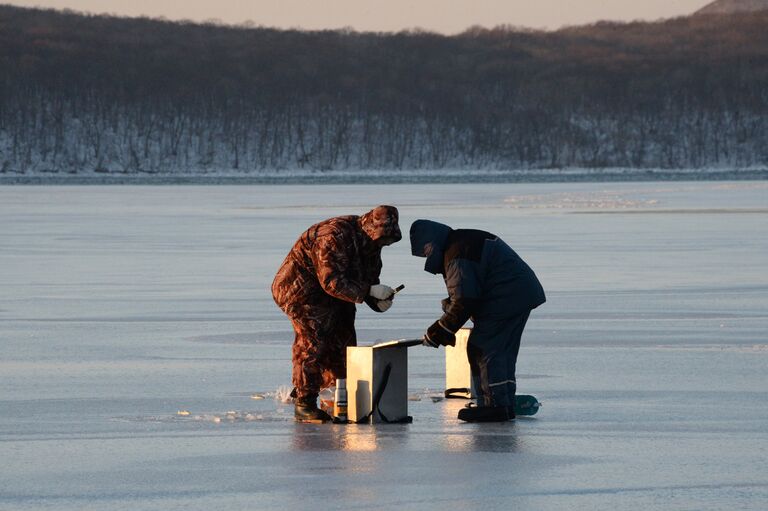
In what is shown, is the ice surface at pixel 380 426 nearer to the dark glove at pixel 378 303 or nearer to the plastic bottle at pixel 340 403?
the plastic bottle at pixel 340 403

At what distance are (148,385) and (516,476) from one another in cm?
371

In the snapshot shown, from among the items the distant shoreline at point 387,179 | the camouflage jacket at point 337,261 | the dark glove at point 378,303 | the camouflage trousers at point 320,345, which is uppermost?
the camouflage jacket at point 337,261

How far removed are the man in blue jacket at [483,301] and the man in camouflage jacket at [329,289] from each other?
0.26 metres

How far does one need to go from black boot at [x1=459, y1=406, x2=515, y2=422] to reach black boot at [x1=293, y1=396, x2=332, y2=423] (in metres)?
0.75

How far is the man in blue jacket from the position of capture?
8.99 m

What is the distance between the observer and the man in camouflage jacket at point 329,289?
357 inches

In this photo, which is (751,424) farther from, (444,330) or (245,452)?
(245,452)

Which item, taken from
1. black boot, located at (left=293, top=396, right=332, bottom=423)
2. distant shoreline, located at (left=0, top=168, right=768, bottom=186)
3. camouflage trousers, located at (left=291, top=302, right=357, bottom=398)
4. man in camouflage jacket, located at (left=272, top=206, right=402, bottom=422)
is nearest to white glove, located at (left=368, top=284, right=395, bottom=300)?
man in camouflage jacket, located at (left=272, top=206, right=402, bottom=422)

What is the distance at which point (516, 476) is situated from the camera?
289 inches

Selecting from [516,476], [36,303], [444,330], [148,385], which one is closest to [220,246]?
[36,303]

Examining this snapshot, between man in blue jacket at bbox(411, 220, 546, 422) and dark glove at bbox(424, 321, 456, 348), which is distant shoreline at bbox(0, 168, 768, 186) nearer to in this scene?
man in blue jacket at bbox(411, 220, 546, 422)

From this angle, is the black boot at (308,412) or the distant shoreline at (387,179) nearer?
the black boot at (308,412)

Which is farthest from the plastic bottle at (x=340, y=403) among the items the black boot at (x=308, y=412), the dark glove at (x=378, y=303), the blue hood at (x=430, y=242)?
the blue hood at (x=430, y=242)

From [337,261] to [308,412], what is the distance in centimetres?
83
